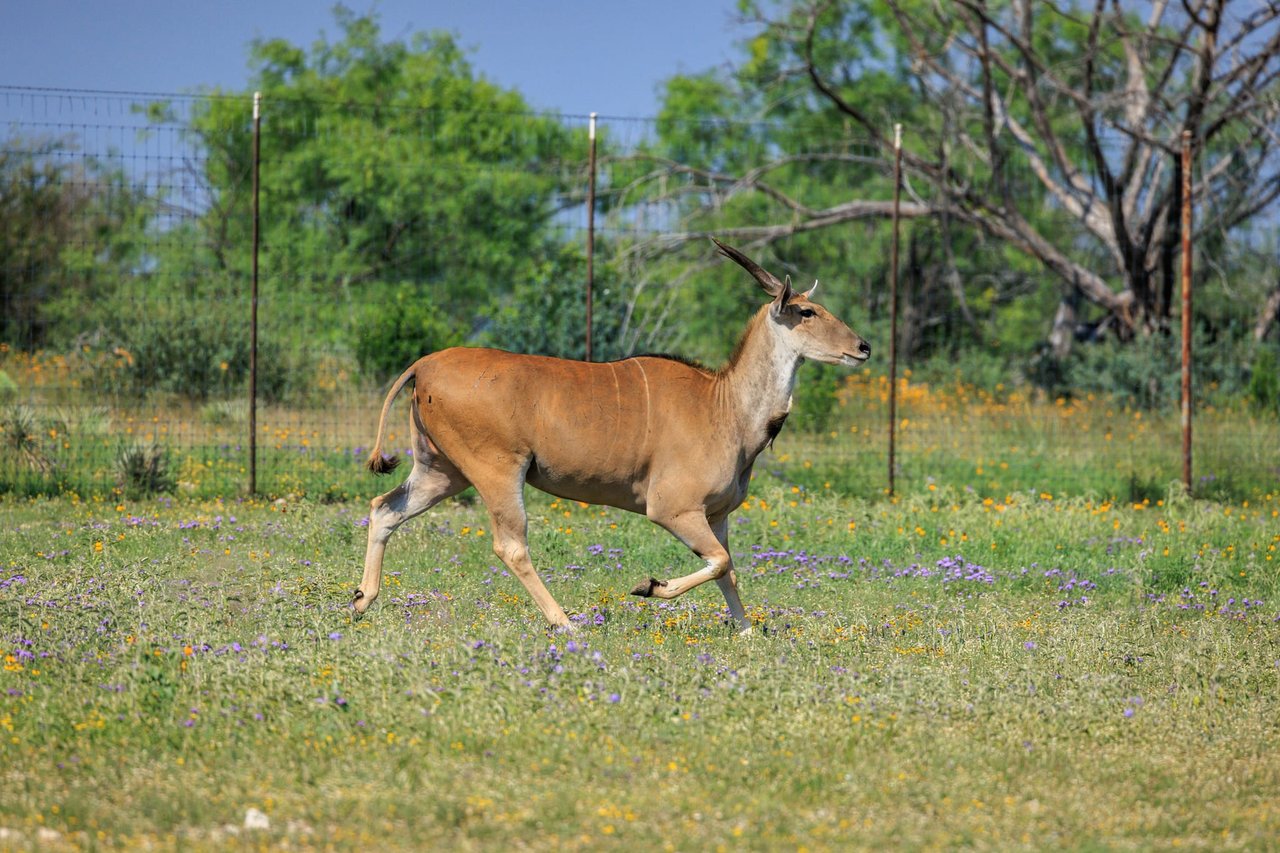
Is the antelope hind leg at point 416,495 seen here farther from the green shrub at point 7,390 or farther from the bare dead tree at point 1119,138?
the bare dead tree at point 1119,138

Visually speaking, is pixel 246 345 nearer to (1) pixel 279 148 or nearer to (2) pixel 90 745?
(2) pixel 90 745

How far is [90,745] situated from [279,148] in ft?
114

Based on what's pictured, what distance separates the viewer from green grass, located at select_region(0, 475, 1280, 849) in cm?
472

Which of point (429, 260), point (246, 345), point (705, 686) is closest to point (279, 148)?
point (429, 260)

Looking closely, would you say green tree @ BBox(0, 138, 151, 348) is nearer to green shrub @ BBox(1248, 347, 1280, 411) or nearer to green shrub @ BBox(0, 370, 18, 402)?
green shrub @ BBox(0, 370, 18, 402)

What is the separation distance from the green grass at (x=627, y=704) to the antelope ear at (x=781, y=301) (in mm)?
1765

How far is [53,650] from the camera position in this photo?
6473 millimetres

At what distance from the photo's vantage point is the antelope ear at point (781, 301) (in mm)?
8047

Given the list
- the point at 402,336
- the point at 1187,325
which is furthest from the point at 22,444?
the point at 1187,325

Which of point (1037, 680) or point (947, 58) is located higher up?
point (947, 58)

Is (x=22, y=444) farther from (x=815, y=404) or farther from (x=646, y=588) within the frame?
(x=815, y=404)

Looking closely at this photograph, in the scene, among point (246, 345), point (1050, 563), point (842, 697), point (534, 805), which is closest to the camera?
point (534, 805)

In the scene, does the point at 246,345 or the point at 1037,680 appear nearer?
the point at 1037,680

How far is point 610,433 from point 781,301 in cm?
127
